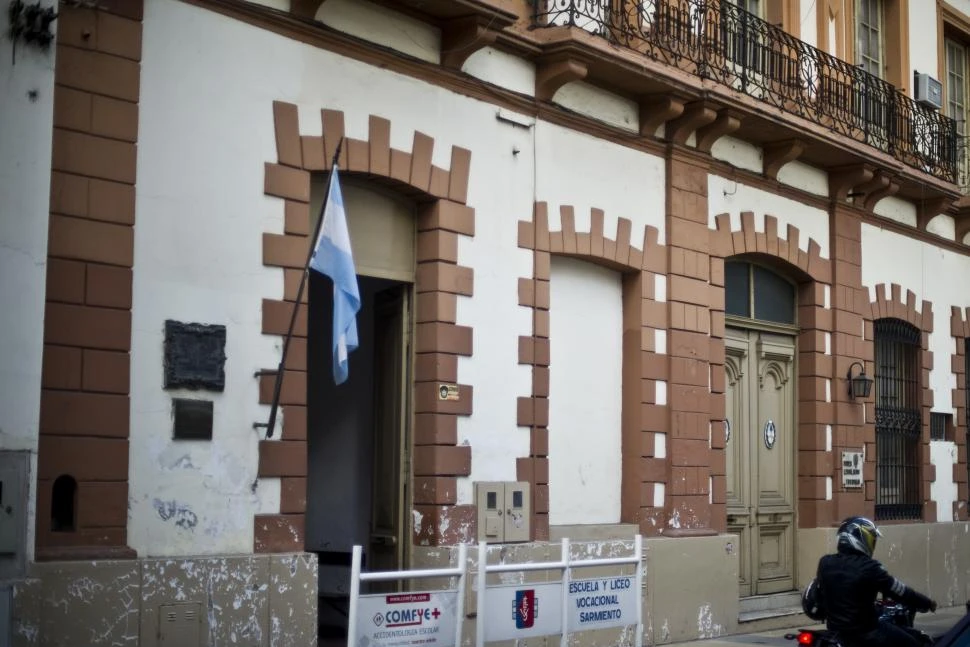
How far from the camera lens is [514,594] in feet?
33.4

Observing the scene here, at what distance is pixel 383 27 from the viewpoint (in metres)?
12.1

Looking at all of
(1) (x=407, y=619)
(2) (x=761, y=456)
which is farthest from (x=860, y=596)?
(2) (x=761, y=456)

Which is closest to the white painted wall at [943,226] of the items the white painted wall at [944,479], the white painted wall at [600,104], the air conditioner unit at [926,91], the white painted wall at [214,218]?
the air conditioner unit at [926,91]

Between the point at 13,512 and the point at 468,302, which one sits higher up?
the point at 468,302

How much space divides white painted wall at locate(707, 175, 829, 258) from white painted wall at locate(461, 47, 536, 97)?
10.2ft

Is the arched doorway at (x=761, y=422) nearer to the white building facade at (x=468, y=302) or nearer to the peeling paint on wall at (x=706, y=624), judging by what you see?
the white building facade at (x=468, y=302)

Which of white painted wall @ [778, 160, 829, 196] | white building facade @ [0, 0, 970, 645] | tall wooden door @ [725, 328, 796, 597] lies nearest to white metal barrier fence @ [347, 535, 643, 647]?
white building facade @ [0, 0, 970, 645]

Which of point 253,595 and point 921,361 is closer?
point 253,595

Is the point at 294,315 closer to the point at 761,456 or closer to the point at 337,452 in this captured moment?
the point at 337,452

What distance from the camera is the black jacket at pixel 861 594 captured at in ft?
30.7

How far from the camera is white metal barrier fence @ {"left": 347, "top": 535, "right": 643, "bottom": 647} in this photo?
8.88 m

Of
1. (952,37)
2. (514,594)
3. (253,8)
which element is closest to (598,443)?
(514,594)

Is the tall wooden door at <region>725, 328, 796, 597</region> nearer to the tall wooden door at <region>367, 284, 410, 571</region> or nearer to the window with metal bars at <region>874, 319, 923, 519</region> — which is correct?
the window with metal bars at <region>874, 319, 923, 519</region>

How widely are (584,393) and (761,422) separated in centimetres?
365
